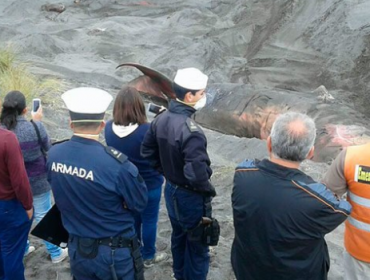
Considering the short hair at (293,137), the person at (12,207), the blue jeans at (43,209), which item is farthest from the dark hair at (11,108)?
the short hair at (293,137)

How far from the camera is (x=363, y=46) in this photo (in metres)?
12.4

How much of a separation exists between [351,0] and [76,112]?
1291cm

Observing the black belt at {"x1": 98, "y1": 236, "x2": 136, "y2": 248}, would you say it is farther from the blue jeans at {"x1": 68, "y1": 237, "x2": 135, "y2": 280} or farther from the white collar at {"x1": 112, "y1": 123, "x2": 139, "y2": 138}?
the white collar at {"x1": 112, "y1": 123, "x2": 139, "y2": 138}

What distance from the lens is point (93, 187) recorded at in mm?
2820

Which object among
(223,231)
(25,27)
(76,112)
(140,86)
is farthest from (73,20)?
(76,112)

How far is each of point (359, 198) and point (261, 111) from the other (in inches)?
267

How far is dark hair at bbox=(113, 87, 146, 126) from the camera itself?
12.1 ft

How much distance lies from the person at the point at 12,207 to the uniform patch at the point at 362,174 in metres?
2.09

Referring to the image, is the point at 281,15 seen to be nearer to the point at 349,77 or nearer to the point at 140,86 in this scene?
the point at 349,77

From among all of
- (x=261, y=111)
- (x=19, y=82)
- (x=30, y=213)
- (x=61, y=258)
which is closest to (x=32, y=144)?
(x=30, y=213)

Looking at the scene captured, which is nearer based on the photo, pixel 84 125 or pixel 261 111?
pixel 84 125

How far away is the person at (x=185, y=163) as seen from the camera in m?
3.43

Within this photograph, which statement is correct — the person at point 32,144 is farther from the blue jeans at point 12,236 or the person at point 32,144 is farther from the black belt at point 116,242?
the black belt at point 116,242

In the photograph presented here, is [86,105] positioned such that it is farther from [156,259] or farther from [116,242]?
[156,259]
